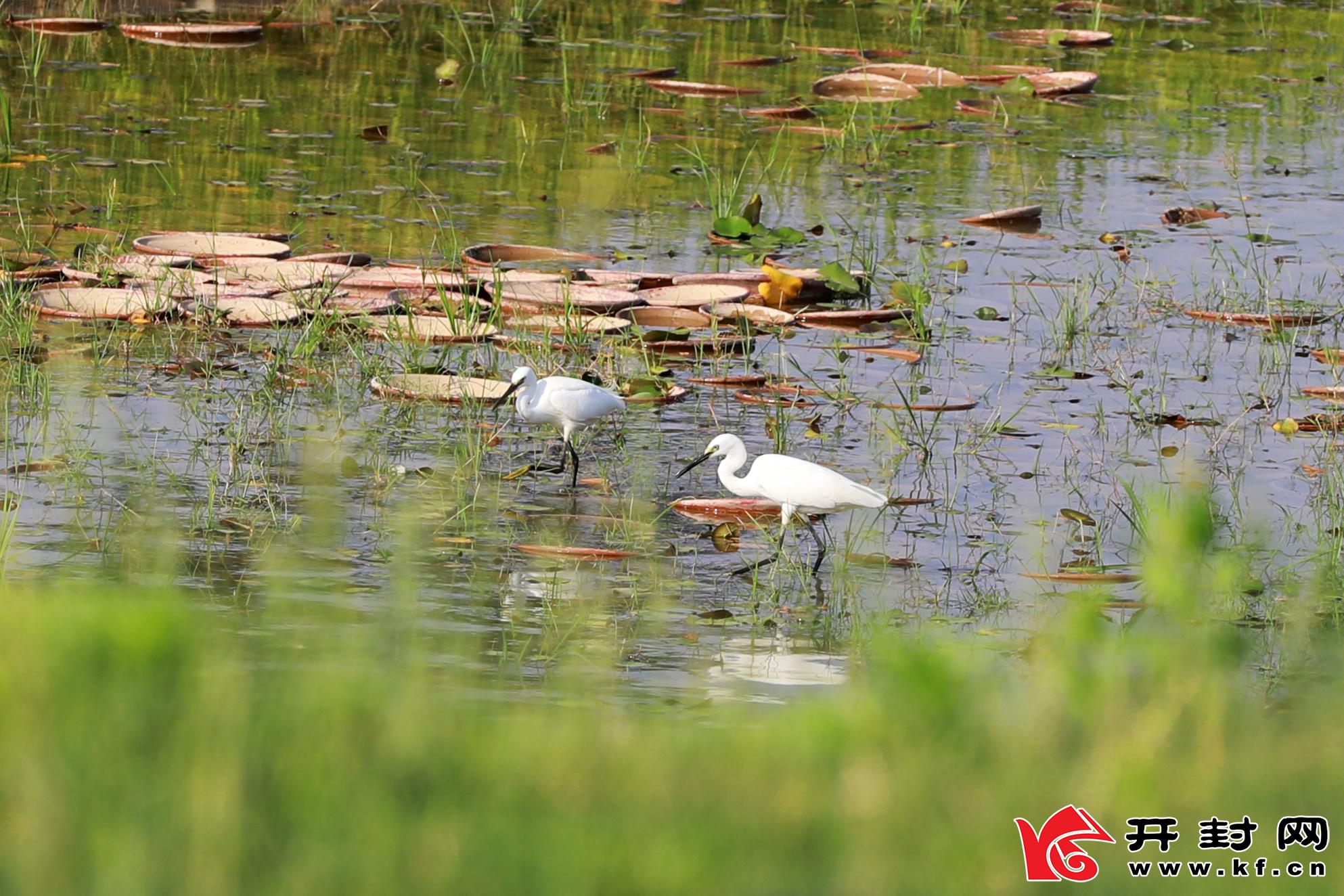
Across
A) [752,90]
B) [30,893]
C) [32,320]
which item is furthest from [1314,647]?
[752,90]

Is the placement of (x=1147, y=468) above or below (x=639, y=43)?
below

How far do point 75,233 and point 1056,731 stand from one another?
6451mm

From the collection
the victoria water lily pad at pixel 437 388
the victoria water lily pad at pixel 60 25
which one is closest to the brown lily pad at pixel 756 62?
the victoria water lily pad at pixel 60 25

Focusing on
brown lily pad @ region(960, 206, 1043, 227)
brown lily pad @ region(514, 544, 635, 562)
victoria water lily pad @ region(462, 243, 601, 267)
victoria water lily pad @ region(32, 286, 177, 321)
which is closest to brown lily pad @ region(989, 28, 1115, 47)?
brown lily pad @ region(960, 206, 1043, 227)

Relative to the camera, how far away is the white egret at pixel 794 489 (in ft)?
16.6

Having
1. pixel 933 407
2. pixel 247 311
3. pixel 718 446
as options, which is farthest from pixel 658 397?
pixel 247 311

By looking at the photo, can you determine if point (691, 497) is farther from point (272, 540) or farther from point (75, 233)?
point (75, 233)

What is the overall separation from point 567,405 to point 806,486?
96 centimetres

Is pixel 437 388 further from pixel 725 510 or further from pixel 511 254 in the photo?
pixel 511 254

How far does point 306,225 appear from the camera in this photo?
861 centimetres

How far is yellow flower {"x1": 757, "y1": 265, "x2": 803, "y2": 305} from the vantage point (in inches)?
309

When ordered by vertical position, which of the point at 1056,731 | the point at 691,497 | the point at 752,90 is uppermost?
the point at 752,90

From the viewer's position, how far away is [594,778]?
2.46 m

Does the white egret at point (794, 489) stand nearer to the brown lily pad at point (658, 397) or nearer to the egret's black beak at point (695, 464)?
the egret's black beak at point (695, 464)
